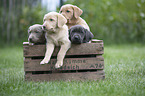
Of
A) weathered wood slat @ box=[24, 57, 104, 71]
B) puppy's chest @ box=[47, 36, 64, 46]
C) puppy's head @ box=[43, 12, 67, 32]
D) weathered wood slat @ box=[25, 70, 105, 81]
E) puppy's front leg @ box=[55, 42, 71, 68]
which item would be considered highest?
puppy's head @ box=[43, 12, 67, 32]

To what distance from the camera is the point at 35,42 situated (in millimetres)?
3010

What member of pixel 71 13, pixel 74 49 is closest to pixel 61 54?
pixel 74 49

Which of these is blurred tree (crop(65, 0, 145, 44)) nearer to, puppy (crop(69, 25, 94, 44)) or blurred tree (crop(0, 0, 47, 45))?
blurred tree (crop(0, 0, 47, 45))

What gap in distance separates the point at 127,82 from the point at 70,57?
96 centimetres

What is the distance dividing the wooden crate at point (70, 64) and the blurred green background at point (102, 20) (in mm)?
5803

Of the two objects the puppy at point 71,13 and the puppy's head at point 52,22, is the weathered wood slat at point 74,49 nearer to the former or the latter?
the puppy's head at point 52,22

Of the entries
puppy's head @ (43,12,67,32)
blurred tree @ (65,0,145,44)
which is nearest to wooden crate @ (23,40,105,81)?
puppy's head @ (43,12,67,32)

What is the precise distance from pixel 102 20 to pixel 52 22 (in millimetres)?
6769

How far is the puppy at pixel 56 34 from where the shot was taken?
9.14ft

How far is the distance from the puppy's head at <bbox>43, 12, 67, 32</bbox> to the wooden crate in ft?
1.13

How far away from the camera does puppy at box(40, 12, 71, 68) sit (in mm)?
2785

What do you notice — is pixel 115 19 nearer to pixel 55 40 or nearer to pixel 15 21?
pixel 15 21

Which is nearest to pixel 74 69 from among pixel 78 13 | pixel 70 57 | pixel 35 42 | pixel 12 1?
pixel 70 57

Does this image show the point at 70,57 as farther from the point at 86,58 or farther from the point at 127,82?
the point at 127,82
